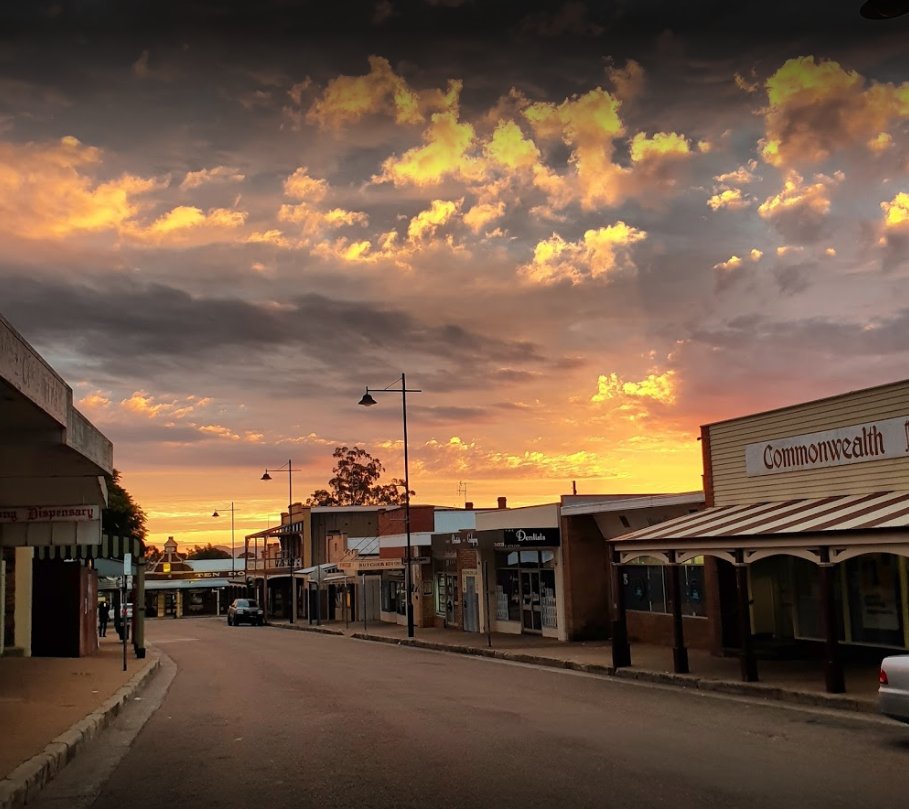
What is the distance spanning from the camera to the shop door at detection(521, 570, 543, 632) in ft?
109

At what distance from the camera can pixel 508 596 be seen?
36000 millimetres

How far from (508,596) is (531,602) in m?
2.35

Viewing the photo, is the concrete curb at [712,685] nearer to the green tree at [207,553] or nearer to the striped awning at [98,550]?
the striped awning at [98,550]

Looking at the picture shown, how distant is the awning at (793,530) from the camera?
15.0m

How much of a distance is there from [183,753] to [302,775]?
261 centimetres

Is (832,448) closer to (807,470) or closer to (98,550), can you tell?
(807,470)

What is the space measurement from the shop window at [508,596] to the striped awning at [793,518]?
13.8 metres

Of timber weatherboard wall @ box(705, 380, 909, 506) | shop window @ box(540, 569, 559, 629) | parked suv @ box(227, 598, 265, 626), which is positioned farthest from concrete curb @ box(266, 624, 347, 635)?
timber weatherboard wall @ box(705, 380, 909, 506)

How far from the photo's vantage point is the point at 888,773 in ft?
32.1

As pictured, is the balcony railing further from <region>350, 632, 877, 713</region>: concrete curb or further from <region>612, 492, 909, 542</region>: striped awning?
<region>612, 492, 909, 542</region>: striped awning

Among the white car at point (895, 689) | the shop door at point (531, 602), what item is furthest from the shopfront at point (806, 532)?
the shop door at point (531, 602)

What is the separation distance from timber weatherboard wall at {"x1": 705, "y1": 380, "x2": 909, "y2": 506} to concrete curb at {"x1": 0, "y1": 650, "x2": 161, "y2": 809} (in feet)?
43.5

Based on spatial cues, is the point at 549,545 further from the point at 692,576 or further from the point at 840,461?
the point at 840,461

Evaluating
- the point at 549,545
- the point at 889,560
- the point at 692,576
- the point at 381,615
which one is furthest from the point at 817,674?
the point at 381,615
